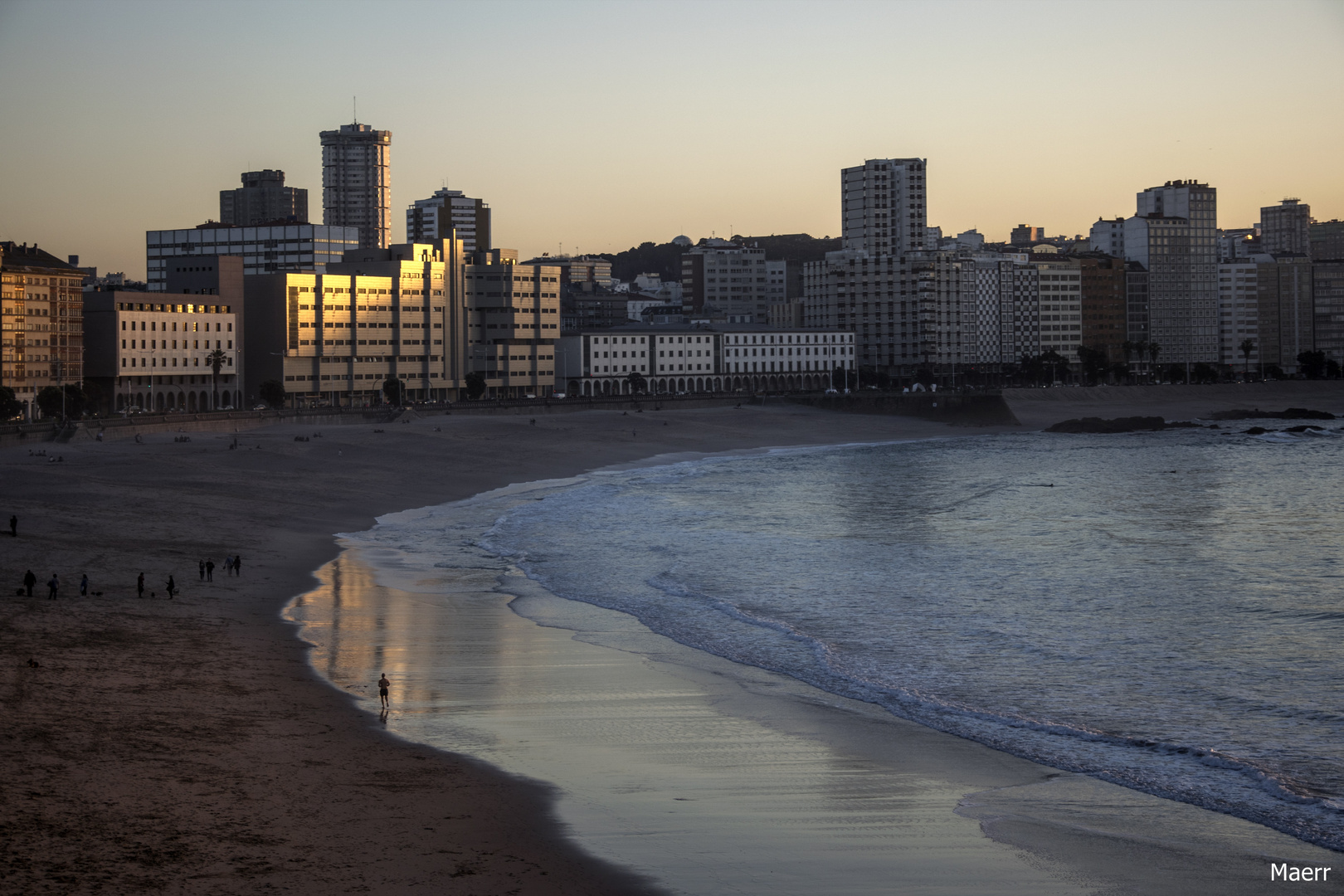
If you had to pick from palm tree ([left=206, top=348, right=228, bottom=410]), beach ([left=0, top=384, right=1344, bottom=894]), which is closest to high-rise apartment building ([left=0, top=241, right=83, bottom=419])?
palm tree ([left=206, top=348, right=228, bottom=410])

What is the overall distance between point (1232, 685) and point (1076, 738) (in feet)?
21.9

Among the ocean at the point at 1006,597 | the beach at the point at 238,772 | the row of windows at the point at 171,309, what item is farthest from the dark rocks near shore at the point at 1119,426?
the beach at the point at 238,772

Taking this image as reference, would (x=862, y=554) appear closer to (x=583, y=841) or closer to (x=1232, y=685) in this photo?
(x=1232, y=685)

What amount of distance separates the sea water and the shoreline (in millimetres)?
9383

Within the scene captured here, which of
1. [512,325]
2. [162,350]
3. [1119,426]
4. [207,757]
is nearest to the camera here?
[207,757]

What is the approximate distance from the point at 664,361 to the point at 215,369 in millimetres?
72835

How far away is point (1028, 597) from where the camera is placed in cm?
4134

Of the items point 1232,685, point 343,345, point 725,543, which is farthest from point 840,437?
point 1232,685

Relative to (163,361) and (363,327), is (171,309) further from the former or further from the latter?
(363,327)

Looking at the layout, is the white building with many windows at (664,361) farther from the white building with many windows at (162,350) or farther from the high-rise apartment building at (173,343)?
the white building with many windows at (162,350)

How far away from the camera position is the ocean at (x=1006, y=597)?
24.1 m

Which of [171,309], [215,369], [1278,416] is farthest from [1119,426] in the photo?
[171,309]

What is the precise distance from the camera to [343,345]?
152 m

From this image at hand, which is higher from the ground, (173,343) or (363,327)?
(363,327)
